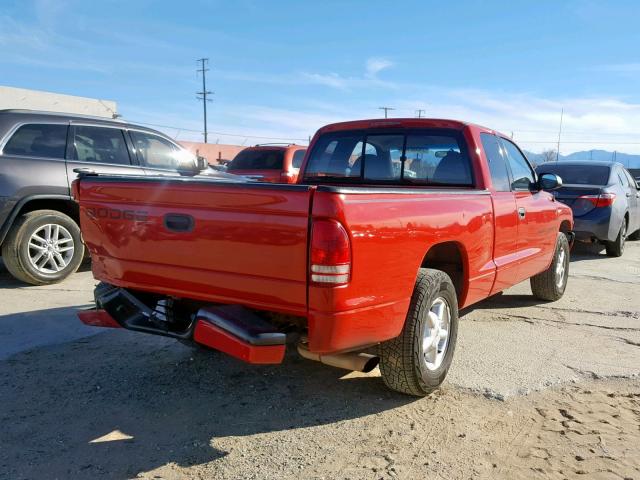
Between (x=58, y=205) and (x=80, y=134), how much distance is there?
0.94 metres

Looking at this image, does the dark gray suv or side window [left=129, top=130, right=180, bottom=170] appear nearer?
the dark gray suv

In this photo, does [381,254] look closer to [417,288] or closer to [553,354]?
[417,288]

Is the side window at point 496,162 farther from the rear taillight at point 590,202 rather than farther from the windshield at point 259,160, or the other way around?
the windshield at point 259,160

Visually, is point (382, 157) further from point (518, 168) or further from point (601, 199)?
point (601, 199)

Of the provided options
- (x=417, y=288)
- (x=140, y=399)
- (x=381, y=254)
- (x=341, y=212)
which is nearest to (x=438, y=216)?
(x=417, y=288)

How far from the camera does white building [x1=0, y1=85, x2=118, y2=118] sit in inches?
1260

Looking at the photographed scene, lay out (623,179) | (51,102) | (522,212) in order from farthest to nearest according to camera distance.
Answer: (51,102)
(623,179)
(522,212)

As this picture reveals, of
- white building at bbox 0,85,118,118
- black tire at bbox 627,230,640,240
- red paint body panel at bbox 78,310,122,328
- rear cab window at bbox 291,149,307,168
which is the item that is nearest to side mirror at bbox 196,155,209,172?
rear cab window at bbox 291,149,307,168

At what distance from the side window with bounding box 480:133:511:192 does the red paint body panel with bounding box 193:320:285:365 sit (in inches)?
103

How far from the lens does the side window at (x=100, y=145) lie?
6.91 meters

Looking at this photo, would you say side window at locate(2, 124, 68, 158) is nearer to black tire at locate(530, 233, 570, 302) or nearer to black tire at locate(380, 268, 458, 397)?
black tire at locate(380, 268, 458, 397)

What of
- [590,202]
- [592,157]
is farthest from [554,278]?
[592,157]

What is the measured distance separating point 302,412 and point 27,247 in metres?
4.29

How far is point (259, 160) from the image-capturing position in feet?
37.2
